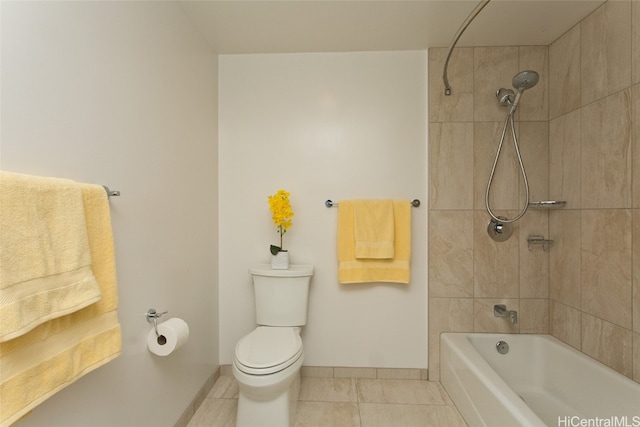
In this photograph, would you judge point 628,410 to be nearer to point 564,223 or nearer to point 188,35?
point 564,223

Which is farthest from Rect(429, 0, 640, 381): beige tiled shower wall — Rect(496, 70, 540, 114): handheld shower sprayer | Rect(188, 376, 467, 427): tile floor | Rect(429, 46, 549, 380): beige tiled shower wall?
Rect(188, 376, 467, 427): tile floor

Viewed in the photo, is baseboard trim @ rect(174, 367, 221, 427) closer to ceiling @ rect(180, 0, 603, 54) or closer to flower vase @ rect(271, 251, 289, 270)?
flower vase @ rect(271, 251, 289, 270)

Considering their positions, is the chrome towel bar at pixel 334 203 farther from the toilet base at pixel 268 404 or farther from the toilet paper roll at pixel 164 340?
the toilet paper roll at pixel 164 340

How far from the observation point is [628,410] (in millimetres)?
1268

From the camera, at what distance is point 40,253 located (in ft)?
2.28

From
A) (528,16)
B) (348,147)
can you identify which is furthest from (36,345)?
(528,16)

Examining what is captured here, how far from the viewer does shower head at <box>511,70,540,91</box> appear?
157 centimetres

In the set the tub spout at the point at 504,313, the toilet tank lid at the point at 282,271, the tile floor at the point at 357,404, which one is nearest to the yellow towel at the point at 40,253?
the toilet tank lid at the point at 282,271

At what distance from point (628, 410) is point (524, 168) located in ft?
4.18

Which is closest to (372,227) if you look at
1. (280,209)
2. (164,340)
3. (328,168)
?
(328,168)

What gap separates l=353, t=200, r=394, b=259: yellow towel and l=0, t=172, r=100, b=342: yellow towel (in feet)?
4.51

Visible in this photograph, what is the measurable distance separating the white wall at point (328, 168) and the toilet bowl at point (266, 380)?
0.50 metres

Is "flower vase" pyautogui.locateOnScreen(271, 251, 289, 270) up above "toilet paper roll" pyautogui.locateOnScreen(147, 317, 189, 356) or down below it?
above

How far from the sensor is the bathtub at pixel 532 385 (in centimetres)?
125
